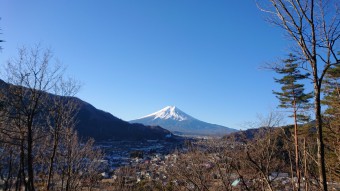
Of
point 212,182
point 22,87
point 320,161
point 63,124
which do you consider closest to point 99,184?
point 212,182

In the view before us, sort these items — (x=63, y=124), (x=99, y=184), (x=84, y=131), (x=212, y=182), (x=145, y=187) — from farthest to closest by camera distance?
1. (x=84, y=131)
2. (x=99, y=184)
3. (x=145, y=187)
4. (x=212, y=182)
5. (x=63, y=124)

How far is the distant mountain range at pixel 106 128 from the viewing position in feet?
388

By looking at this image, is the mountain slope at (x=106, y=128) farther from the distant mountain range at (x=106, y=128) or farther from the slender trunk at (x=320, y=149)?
the slender trunk at (x=320, y=149)

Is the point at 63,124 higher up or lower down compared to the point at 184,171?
higher up

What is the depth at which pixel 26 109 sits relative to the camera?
1434 cm

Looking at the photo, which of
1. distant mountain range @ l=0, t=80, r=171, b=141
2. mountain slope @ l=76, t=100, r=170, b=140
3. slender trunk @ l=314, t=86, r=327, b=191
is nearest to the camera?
slender trunk @ l=314, t=86, r=327, b=191

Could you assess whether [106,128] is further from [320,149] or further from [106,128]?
[320,149]

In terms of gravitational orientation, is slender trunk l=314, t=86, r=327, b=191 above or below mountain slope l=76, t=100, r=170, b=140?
below

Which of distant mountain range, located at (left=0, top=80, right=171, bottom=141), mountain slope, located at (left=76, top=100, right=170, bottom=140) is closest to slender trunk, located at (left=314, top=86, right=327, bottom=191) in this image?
distant mountain range, located at (left=0, top=80, right=171, bottom=141)

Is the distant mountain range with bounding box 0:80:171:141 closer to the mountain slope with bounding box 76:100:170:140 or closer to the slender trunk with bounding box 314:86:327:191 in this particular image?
the mountain slope with bounding box 76:100:170:140

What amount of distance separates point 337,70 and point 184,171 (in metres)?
14.9

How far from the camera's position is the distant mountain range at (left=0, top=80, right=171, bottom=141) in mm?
118375

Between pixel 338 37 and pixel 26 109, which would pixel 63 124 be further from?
pixel 338 37

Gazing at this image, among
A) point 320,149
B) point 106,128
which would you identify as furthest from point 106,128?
point 320,149
